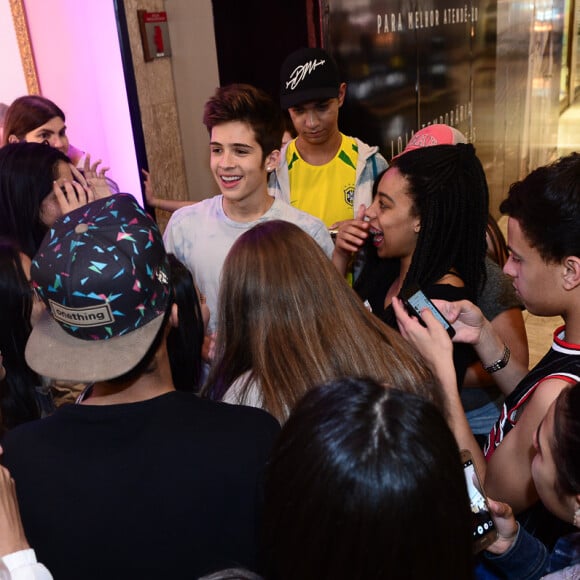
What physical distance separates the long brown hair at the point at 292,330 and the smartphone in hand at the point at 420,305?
142mm

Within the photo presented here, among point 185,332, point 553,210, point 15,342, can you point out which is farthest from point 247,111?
point 553,210

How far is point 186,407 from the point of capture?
3.73ft

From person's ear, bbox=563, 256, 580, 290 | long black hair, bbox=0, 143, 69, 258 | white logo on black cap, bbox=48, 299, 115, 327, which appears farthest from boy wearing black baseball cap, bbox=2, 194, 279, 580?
long black hair, bbox=0, 143, 69, 258

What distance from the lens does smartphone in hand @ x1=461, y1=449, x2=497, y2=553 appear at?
3.86 feet

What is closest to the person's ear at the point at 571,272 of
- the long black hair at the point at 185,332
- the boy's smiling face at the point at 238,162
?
the long black hair at the point at 185,332

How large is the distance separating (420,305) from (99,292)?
92 centimetres

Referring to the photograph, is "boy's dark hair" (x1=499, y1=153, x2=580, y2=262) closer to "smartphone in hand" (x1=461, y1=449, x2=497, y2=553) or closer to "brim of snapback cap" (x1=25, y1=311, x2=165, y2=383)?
"smartphone in hand" (x1=461, y1=449, x2=497, y2=553)

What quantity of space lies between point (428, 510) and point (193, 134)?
134 inches

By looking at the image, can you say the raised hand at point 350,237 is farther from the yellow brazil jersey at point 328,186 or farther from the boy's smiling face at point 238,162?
the yellow brazil jersey at point 328,186

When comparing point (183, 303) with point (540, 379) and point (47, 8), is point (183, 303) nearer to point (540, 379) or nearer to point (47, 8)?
point (540, 379)

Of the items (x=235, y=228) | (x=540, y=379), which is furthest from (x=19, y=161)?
(x=540, y=379)

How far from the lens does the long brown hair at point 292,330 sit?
147cm

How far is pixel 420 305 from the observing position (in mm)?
1737

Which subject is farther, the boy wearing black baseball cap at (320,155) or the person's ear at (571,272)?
the boy wearing black baseball cap at (320,155)
